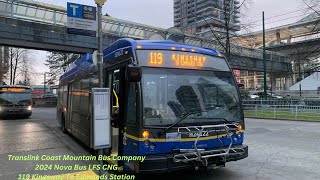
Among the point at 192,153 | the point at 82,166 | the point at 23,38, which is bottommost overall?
the point at 82,166

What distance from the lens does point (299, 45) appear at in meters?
40.9

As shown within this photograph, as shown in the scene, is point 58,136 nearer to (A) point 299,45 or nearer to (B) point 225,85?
(B) point 225,85

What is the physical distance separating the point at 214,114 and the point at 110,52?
9.97ft

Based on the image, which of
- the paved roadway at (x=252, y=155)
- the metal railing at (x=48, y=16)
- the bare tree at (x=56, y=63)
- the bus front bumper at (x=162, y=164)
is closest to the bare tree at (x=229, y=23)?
the metal railing at (x=48, y=16)

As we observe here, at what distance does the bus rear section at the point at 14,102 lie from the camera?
2305 cm

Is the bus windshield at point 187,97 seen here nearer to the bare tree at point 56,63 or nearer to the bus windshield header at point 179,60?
the bus windshield header at point 179,60

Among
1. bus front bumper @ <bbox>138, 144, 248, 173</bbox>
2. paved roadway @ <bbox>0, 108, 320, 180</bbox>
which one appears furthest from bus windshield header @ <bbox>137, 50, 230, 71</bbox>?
paved roadway @ <bbox>0, 108, 320, 180</bbox>

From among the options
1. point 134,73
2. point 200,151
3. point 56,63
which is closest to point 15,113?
point 134,73

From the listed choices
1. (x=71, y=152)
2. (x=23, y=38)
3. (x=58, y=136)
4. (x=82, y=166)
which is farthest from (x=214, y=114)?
(x=23, y=38)

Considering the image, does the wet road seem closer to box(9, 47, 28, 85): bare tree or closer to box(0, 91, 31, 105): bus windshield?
box(0, 91, 31, 105): bus windshield

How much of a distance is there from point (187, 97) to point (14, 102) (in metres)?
20.3

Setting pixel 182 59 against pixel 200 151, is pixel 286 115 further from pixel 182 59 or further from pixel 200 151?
pixel 200 151

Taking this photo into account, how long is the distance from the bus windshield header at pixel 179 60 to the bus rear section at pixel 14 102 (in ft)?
64.5

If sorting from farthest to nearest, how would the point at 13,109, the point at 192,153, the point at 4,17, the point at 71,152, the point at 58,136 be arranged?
the point at 13,109 → the point at 4,17 → the point at 58,136 → the point at 71,152 → the point at 192,153
